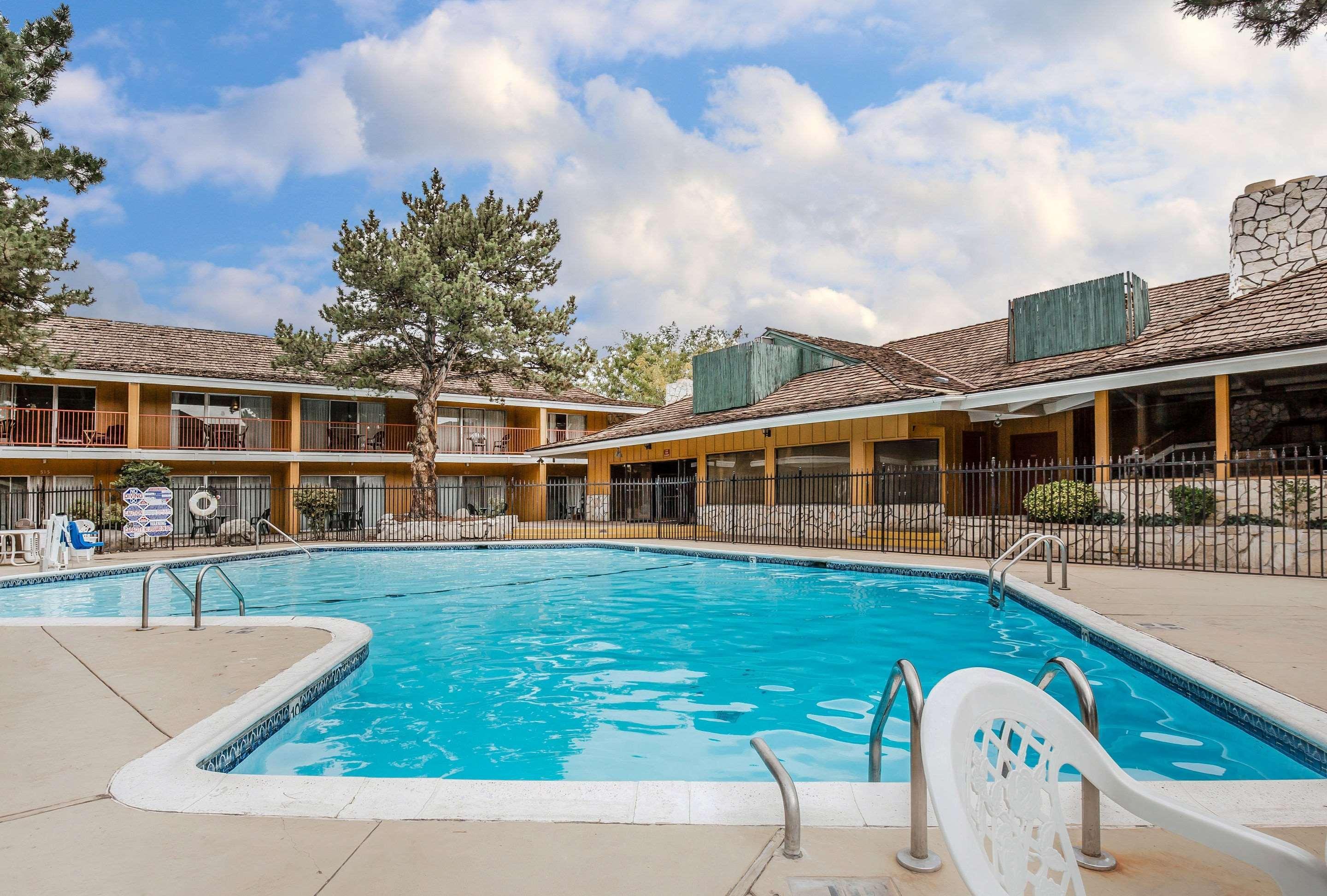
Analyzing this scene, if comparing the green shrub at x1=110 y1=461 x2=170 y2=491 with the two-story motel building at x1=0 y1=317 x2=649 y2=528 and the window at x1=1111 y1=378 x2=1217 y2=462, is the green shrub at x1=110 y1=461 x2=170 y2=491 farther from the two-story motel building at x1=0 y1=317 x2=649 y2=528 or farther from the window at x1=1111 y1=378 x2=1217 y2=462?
the window at x1=1111 y1=378 x2=1217 y2=462

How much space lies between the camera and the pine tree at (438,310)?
21.7 metres

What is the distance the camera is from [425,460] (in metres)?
23.6

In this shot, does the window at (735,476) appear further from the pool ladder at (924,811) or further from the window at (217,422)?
the pool ladder at (924,811)

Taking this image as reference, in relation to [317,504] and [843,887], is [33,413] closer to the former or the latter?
[317,504]

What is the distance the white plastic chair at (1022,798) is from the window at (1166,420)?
49.7ft

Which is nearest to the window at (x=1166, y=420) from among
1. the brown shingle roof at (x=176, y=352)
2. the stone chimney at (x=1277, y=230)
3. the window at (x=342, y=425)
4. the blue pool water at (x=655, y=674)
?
the stone chimney at (x=1277, y=230)

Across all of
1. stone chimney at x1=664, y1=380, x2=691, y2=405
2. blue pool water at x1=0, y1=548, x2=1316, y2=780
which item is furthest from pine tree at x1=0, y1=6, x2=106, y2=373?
stone chimney at x1=664, y1=380, x2=691, y2=405

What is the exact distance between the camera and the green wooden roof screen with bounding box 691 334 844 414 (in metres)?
21.8

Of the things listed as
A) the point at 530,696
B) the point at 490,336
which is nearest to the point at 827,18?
the point at 530,696

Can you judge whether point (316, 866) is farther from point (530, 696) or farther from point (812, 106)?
point (812, 106)

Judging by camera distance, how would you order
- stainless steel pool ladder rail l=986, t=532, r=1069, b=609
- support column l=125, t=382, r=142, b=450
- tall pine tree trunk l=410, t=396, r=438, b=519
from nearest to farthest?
stainless steel pool ladder rail l=986, t=532, r=1069, b=609 → tall pine tree trunk l=410, t=396, r=438, b=519 → support column l=125, t=382, r=142, b=450

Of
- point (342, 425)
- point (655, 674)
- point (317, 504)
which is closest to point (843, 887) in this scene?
point (655, 674)

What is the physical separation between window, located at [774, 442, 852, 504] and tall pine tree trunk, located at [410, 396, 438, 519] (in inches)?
416

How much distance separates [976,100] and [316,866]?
15.4 metres
